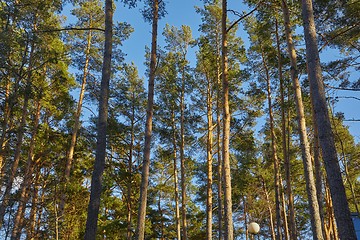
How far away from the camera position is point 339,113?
12398 millimetres

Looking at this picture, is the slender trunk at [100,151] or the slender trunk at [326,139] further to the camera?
the slender trunk at [100,151]

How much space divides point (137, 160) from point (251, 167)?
6.14m

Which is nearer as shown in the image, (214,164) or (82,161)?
(82,161)

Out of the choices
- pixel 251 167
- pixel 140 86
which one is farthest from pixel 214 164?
pixel 140 86

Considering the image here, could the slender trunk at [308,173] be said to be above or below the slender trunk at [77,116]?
below

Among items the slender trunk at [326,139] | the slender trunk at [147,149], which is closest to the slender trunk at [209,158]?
the slender trunk at [147,149]

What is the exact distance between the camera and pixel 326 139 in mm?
4480

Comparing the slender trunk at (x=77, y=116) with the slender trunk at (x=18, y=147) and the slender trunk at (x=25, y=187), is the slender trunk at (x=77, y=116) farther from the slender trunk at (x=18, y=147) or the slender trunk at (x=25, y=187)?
the slender trunk at (x=18, y=147)

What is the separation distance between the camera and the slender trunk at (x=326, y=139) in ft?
12.9

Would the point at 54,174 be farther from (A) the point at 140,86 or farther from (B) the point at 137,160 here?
(A) the point at 140,86

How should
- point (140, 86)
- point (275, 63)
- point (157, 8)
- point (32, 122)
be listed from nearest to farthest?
point (157, 8)
point (275, 63)
point (32, 122)
point (140, 86)

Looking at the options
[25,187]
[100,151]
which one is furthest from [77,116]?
[100,151]

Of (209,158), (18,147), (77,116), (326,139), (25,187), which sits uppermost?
(77,116)

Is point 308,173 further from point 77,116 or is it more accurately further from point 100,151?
point 77,116
